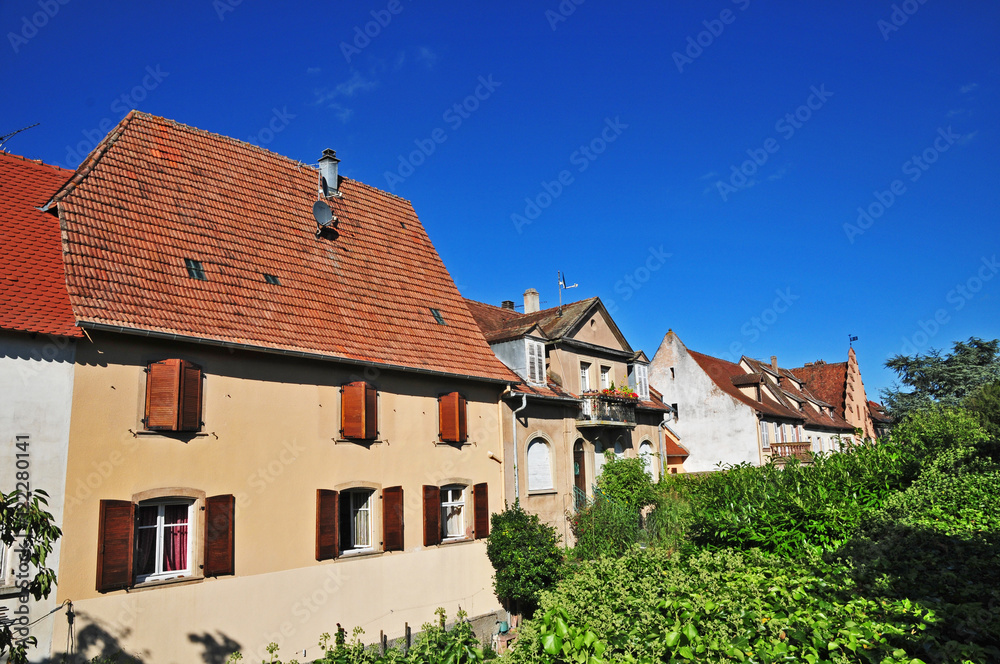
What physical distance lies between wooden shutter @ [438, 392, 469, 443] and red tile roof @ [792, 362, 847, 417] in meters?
39.6

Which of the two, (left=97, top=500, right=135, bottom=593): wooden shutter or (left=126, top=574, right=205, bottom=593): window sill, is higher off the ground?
(left=97, top=500, right=135, bottom=593): wooden shutter

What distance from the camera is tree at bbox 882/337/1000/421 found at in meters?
32.4

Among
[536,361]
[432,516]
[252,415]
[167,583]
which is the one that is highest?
[536,361]

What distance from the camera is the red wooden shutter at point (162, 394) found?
11312mm

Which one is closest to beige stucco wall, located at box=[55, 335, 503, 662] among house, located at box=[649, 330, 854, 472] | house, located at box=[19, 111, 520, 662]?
house, located at box=[19, 111, 520, 662]

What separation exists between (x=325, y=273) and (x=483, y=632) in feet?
30.9

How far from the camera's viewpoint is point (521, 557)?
52.6 feet

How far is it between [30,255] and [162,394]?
3.44 meters

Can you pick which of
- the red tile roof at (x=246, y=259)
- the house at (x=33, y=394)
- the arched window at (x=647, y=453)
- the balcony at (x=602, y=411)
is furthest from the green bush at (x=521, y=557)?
the house at (x=33, y=394)

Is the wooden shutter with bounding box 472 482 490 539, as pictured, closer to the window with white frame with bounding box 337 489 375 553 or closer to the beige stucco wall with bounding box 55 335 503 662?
the beige stucco wall with bounding box 55 335 503 662

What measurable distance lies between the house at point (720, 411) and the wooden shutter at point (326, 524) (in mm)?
21998

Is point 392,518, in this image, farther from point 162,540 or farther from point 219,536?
point 162,540

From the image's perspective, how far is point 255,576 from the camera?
39.9 ft

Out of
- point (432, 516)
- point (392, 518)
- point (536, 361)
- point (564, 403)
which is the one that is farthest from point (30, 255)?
point (564, 403)
